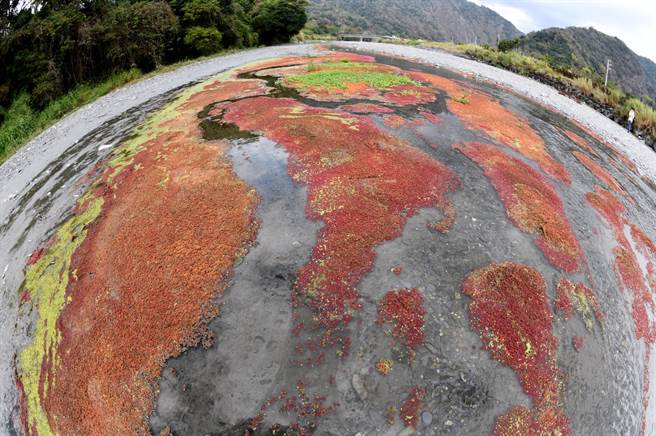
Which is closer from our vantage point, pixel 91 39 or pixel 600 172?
pixel 600 172

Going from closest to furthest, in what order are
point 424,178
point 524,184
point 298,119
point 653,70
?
point 424,178
point 524,184
point 298,119
point 653,70

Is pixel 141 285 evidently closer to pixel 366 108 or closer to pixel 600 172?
pixel 366 108

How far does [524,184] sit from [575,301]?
14.2ft

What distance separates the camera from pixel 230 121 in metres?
14.7

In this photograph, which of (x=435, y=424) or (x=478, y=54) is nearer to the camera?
(x=435, y=424)

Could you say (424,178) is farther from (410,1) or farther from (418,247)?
(410,1)

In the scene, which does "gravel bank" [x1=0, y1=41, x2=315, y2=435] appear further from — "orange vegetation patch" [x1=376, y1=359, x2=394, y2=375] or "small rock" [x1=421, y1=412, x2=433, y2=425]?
"small rock" [x1=421, y1=412, x2=433, y2=425]

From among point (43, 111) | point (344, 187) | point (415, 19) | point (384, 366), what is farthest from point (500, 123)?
point (415, 19)

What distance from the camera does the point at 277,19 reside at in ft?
131

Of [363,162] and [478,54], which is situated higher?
[363,162]

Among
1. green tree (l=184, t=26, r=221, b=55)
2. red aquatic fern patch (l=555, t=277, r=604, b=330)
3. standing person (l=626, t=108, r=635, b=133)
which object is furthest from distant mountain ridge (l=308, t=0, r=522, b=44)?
red aquatic fern patch (l=555, t=277, r=604, b=330)

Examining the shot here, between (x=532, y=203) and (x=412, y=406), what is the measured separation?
7.28m

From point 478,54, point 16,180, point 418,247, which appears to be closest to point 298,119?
point 418,247

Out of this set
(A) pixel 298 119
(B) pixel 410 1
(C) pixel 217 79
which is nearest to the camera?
(A) pixel 298 119
